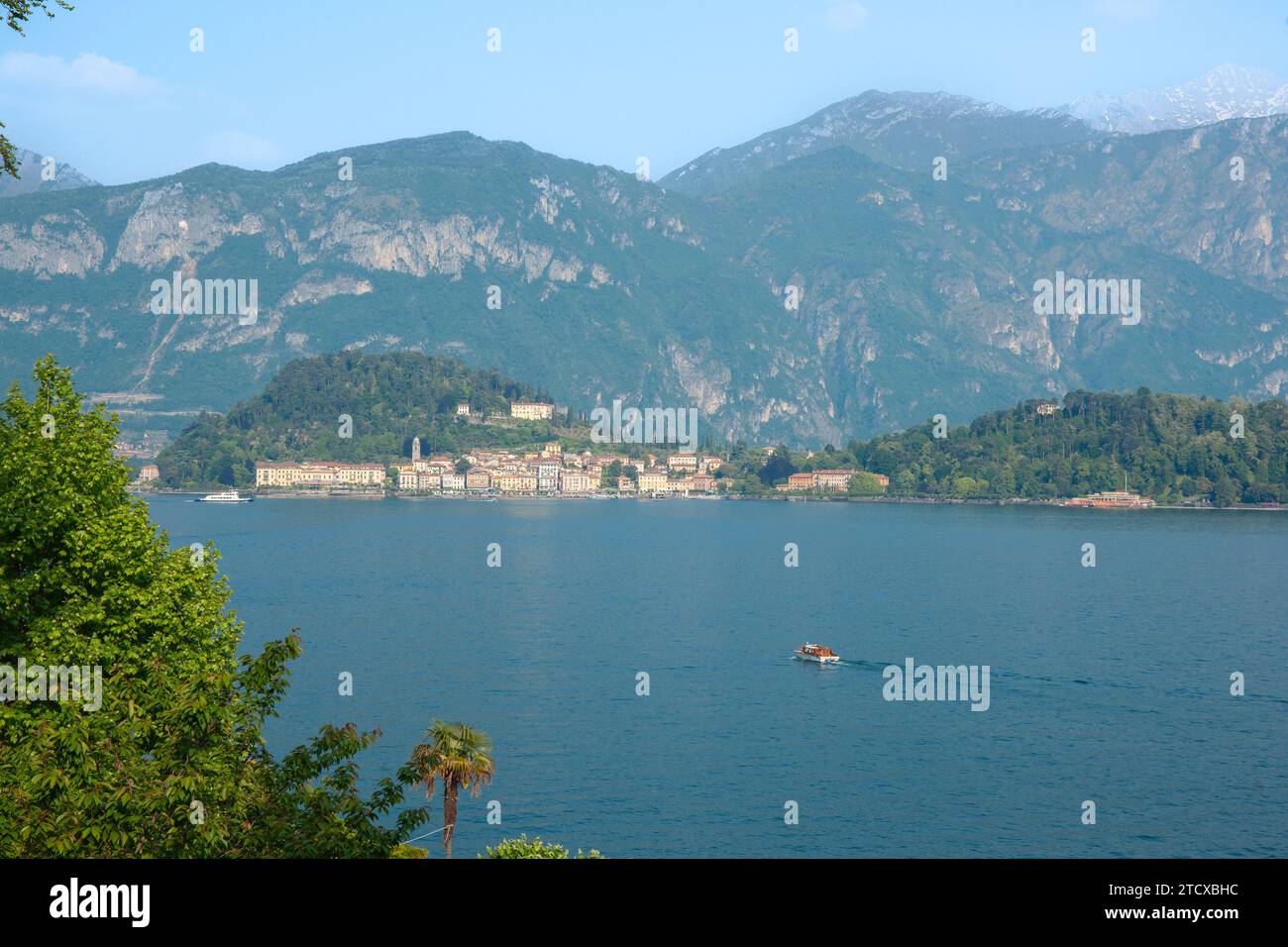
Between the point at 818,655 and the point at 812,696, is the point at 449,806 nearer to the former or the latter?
the point at 812,696

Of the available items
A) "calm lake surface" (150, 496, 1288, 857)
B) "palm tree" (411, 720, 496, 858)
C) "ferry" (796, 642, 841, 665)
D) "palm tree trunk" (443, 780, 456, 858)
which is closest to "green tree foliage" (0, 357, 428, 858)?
"palm tree" (411, 720, 496, 858)

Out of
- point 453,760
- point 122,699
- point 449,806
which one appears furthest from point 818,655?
point 122,699

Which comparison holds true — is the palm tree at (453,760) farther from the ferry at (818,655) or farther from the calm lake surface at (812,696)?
the ferry at (818,655)

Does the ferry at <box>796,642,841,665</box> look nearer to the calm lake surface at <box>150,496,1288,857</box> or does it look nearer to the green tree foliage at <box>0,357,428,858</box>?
the calm lake surface at <box>150,496,1288,857</box>
